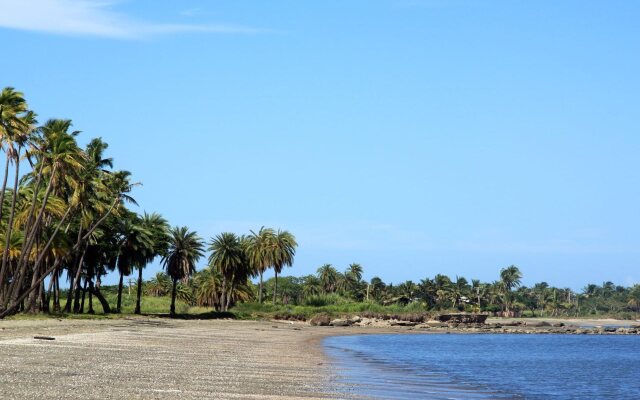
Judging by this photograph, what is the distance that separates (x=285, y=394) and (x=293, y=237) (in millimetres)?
101111

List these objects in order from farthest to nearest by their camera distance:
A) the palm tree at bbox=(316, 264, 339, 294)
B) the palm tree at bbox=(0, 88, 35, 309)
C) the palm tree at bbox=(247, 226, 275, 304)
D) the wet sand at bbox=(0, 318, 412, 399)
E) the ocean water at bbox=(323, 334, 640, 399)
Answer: the palm tree at bbox=(316, 264, 339, 294) < the palm tree at bbox=(247, 226, 275, 304) < the palm tree at bbox=(0, 88, 35, 309) < the ocean water at bbox=(323, 334, 640, 399) < the wet sand at bbox=(0, 318, 412, 399)

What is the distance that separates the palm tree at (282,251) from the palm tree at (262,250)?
0.62m

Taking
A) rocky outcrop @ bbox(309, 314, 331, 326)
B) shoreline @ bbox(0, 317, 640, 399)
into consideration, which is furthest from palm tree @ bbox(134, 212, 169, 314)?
shoreline @ bbox(0, 317, 640, 399)

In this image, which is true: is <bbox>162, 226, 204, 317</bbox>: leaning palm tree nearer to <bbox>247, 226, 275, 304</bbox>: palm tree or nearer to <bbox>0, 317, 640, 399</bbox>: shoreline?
<bbox>247, 226, 275, 304</bbox>: palm tree

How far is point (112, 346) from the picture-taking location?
3684 centimetres

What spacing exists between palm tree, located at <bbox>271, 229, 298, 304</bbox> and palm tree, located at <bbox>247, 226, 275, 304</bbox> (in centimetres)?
62

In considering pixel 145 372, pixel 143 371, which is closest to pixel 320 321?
pixel 143 371

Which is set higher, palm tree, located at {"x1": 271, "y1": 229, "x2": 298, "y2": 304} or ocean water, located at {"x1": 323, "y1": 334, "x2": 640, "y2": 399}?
palm tree, located at {"x1": 271, "y1": 229, "x2": 298, "y2": 304}

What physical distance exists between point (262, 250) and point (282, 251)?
3.14 metres

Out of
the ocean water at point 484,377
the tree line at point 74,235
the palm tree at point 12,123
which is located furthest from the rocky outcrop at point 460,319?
the palm tree at point 12,123

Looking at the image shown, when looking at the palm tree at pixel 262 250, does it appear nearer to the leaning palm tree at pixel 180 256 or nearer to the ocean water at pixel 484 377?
the leaning palm tree at pixel 180 256

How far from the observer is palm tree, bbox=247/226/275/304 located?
120 meters

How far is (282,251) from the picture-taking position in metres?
121

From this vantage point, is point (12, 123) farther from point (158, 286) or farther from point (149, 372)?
point (158, 286)
